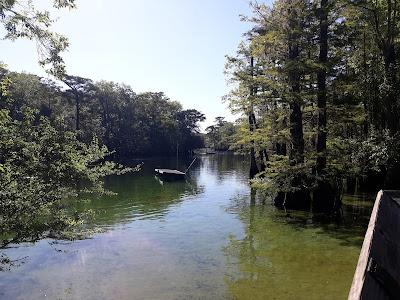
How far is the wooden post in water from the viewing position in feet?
8.39

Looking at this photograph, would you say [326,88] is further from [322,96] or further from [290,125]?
[290,125]

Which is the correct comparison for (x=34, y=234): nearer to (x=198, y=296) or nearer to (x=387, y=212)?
(x=198, y=296)

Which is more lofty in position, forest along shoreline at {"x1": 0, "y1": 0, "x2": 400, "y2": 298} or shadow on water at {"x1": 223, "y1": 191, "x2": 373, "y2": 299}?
forest along shoreline at {"x1": 0, "y1": 0, "x2": 400, "y2": 298}

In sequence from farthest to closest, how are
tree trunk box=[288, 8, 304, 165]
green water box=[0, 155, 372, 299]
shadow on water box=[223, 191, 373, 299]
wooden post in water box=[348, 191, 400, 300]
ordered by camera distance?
1. tree trunk box=[288, 8, 304, 165]
2. green water box=[0, 155, 372, 299]
3. shadow on water box=[223, 191, 373, 299]
4. wooden post in water box=[348, 191, 400, 300]

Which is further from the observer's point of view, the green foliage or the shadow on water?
the shadow on water

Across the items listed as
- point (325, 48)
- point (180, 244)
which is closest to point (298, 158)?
point (325, 48)

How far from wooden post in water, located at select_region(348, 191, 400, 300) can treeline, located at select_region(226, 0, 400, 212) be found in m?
11.3

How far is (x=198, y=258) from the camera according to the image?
12047 millimetres

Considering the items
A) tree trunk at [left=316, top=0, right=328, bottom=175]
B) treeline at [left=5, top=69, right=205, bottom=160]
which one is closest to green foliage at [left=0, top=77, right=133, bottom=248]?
tree trunk at [left=316, top=0, right=328, bottom=175]

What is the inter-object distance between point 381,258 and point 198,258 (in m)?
9.57

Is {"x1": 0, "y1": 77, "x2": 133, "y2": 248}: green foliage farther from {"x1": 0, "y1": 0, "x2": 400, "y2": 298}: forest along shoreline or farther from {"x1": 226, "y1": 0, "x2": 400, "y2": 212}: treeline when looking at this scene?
{"x1": 226, "y1": 0, "x2": 400, "y2": 212}: treeline

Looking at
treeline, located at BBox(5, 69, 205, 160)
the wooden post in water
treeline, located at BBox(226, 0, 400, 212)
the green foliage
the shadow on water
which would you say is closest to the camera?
the wooden post in water

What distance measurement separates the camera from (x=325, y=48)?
57.3 feet

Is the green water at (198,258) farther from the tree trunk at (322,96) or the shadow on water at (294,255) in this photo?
the tree trunk at (322,96)
